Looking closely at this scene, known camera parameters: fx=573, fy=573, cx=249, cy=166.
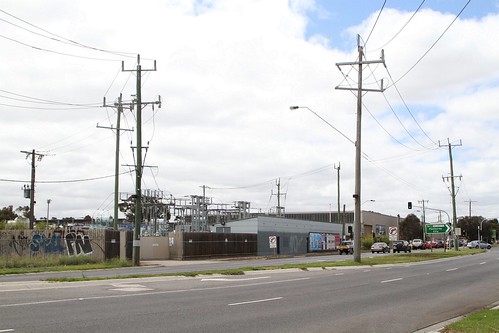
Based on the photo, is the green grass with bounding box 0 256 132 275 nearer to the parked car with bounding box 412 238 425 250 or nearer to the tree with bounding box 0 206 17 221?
the parked car with bounding box 412 238 425 250

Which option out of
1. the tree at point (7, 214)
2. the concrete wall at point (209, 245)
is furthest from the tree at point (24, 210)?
the concrete wall at point (209, 245)

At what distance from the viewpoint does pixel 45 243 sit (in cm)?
3859

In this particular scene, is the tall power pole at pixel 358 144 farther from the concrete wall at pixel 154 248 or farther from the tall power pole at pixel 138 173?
Answer: the concrete wall at pixel 154 248

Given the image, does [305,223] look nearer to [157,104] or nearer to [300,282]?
[157,104]

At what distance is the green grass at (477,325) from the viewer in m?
10.7

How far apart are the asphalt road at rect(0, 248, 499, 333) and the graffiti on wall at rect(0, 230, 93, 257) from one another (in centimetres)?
1842

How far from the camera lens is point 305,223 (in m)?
76.2

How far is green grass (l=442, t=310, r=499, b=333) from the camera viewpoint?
1074cm

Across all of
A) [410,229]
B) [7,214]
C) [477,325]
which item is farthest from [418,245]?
[477,325]

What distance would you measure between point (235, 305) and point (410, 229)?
136 metres

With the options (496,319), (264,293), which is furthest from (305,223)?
(496,319)

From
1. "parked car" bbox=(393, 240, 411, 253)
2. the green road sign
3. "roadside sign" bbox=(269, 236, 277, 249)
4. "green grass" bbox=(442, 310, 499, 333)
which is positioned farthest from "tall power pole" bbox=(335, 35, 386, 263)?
"parked car" bbox=(393, 240, 411, 253)

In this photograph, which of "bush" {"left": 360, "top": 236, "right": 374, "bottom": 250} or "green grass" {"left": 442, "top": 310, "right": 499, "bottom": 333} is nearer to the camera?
"green grass" {"left": 442, "top": 310, "right": 499, "bottom": 333}

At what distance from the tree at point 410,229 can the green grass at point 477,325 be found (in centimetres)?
13545
